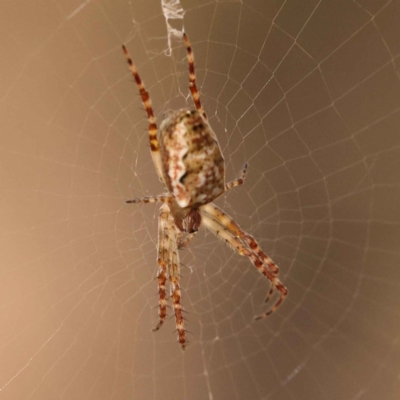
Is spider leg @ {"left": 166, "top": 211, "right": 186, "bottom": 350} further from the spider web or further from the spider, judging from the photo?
the spider web

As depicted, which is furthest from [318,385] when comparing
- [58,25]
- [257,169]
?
[58,25]

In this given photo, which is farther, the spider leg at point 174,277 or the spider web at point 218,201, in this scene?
the spider web at point 218,201

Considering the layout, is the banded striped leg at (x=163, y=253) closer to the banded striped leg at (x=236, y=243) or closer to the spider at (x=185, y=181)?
the spider at (x=185, y=181)

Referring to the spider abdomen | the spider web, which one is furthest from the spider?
the spider web

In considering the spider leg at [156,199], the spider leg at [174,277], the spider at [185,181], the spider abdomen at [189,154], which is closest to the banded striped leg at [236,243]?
the spider at [185,181]

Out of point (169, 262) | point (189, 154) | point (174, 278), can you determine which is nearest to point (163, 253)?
point (169, 262)

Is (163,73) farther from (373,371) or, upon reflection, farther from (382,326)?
(373,371)
